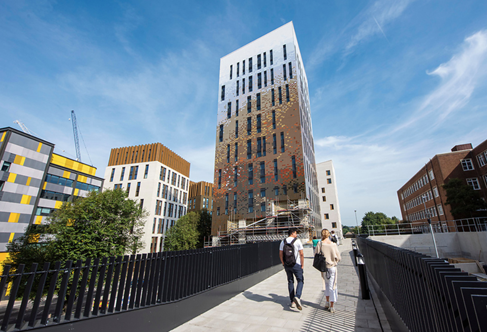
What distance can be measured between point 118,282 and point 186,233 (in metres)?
45.0

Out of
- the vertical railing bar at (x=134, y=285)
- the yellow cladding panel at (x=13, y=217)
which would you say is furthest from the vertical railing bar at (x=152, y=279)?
the yellow cladding panel at (x=13, y=217)

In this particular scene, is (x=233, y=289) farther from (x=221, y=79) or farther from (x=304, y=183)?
(x=221, y=79)

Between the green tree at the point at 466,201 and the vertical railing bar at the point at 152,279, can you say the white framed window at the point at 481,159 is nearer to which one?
the green tree at the point at 466,201

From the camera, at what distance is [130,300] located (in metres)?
4.33

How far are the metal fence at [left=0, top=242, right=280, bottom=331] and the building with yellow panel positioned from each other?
39.5 meters

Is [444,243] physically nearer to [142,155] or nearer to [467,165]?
[467,165]

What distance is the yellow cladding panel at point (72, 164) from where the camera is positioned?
41.0m

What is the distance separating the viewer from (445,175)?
3478cm

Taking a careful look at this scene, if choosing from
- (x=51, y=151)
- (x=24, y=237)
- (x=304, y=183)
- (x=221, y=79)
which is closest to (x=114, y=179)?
(x=51, y=151)

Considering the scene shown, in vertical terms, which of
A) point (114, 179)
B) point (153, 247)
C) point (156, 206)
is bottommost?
point (153, 247)

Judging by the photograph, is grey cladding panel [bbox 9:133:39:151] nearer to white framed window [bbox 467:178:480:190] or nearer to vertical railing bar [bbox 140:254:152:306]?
vertical railing bar [bbox 140:254:152:306]

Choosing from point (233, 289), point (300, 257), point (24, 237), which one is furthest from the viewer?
point (24, 237)

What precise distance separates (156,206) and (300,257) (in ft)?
169

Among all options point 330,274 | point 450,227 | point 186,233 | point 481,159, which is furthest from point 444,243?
point 186,233
